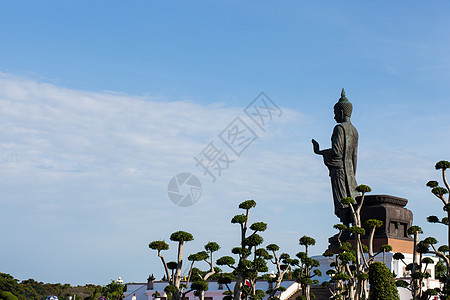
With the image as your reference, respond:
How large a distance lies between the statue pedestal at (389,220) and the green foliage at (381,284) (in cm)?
1472

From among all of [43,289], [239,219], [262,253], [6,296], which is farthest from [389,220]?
[43,289]

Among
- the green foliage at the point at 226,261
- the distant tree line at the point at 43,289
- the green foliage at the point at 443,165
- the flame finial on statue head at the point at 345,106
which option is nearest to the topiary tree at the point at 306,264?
the green foliage at the point at 226,261

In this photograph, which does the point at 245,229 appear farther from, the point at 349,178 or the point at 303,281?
the point at 349,178

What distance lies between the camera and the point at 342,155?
44.9 meters

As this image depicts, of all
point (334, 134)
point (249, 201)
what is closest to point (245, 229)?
point (249, 201)

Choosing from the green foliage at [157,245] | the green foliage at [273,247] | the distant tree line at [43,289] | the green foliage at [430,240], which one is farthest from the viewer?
the distant tree line at [43,289]

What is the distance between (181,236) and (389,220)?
19151 millimetres

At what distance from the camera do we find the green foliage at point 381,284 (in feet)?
85.0

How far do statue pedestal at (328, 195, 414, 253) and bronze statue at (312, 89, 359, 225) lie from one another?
2391 mm

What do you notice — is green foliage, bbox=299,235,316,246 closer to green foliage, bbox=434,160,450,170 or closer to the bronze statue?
green foliage, bbox=434,160,450,170

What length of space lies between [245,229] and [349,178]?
19.0m

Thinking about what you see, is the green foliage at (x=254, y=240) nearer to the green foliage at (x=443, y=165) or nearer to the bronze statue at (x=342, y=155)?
the green foliage at (x=443, y=165)

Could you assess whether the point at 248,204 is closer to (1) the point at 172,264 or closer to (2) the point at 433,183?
(1) the point at 172,264

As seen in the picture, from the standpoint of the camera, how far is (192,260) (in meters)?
27.7
